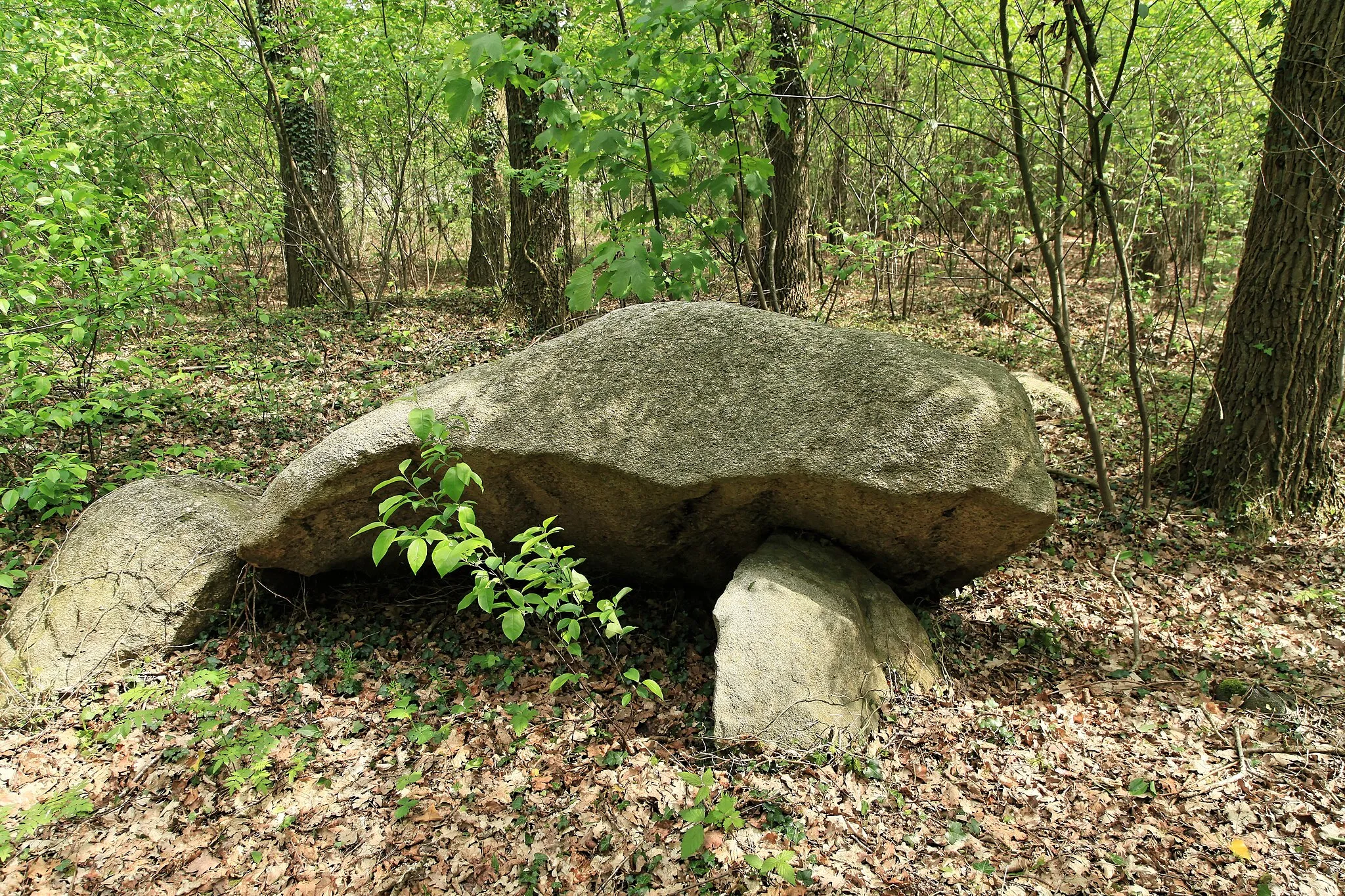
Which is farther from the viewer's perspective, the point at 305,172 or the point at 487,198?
the point at 487,198

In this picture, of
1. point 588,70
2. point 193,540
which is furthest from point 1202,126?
point 193,540

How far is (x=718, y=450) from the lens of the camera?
12.3 ft

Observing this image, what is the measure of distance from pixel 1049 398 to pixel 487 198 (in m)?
8.21

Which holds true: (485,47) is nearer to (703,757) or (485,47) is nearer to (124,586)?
(703,757)

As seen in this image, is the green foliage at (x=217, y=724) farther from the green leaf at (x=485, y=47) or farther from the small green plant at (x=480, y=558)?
the green leaf at (x=485, y=47)

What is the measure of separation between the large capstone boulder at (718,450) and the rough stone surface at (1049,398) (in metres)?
3.39

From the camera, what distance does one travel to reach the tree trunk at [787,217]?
7.23 m

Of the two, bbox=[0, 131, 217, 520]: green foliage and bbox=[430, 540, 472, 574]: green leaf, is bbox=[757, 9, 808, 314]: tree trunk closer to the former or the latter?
bbox=[430, 540, 472, 574]: green leaf

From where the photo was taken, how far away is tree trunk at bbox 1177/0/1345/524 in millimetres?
4312

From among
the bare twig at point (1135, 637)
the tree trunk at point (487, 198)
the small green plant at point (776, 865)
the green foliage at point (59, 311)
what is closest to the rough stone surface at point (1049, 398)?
the bare twig at point (1135, 637)

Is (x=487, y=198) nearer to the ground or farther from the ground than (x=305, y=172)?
nearer to the ground

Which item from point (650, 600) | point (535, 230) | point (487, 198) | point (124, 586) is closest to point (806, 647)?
point (650, 600)

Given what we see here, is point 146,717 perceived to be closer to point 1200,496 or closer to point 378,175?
point 1200,496

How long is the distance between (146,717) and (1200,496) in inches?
270
